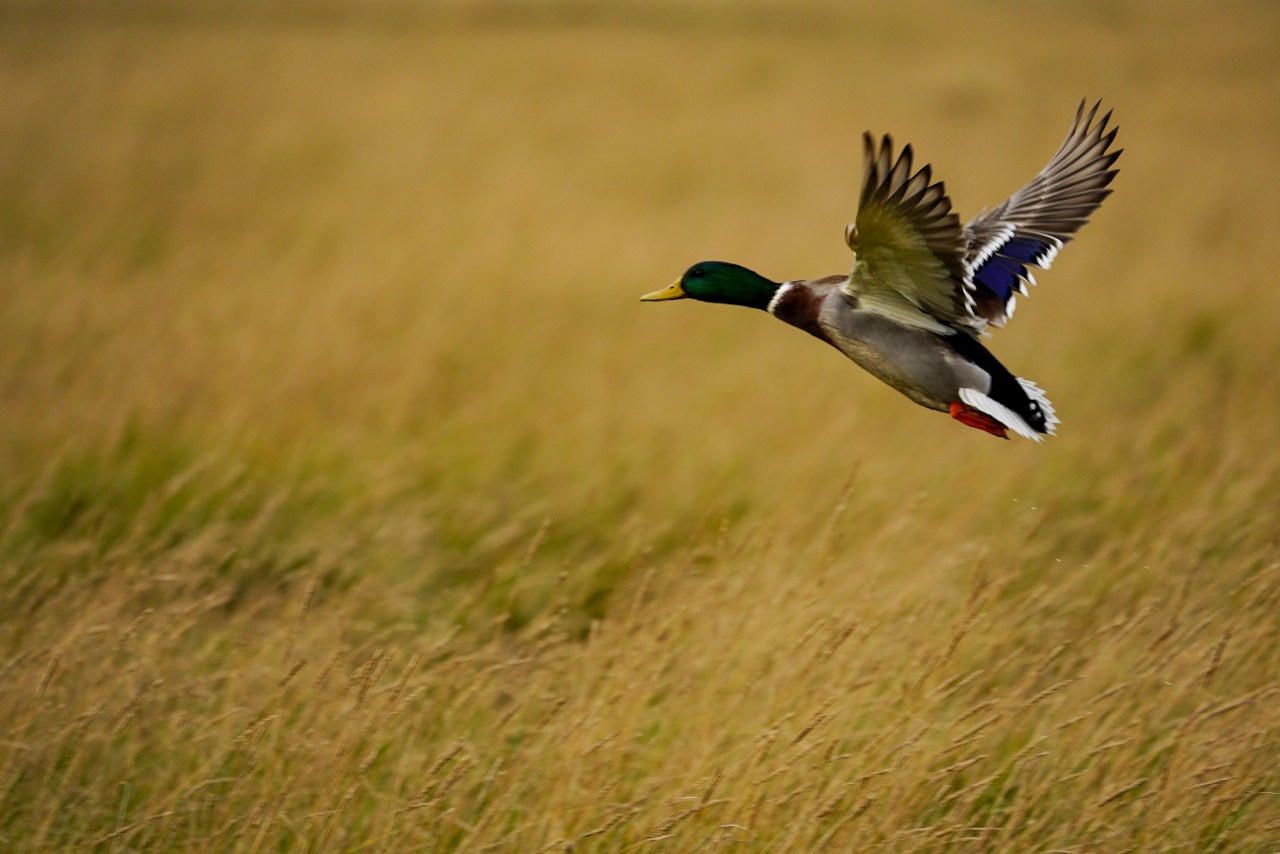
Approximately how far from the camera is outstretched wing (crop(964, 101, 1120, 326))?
82.1 inches

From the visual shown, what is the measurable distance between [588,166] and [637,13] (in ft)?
31.8

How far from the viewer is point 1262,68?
1332cm

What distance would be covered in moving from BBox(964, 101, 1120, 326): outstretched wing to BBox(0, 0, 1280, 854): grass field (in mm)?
934

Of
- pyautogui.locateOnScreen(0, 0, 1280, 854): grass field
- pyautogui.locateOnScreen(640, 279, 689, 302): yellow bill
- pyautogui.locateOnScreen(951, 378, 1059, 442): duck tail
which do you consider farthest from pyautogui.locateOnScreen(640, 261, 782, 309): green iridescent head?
pyautogui.locateOnScreen(0, 0, 1280, 854): grass field

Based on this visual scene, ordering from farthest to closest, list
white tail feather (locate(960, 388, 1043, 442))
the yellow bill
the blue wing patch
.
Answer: the blue wing patch < the yellow bill < white tail feather (locate(960, 388, 1043, 442))

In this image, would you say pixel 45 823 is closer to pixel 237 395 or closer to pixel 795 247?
pixel 237 395

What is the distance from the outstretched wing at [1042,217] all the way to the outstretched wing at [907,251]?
1.85 ft

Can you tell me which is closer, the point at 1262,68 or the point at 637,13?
the point at 1262,68

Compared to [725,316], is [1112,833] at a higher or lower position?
lower

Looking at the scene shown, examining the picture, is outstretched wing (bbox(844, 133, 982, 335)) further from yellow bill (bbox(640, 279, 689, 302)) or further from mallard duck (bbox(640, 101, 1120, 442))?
yellow bill (bbox(640, 279, 689, 302))

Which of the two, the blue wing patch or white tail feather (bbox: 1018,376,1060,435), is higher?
the blue wing patch

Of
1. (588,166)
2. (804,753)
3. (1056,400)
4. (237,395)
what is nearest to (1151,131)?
(588,166)

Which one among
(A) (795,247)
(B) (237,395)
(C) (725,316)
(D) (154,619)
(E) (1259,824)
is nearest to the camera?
(E) (1259,824)

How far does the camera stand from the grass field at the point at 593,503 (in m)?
2.79
